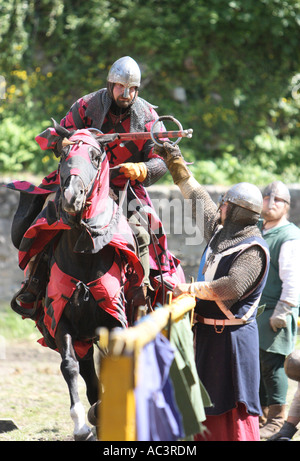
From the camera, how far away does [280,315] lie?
17.2ft

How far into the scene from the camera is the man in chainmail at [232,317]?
148 inches

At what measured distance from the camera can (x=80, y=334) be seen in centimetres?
422

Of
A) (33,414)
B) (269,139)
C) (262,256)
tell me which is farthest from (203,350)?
(269,139)

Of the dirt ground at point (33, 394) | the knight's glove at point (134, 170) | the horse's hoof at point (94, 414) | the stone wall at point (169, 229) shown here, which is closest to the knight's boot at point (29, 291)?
the horse's hoof at point (94, 414)

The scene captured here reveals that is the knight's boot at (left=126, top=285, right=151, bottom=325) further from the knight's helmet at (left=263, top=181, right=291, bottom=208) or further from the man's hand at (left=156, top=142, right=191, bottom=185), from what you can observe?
the knight's helmet at (left=263, top=181, right=291, bottom=208)

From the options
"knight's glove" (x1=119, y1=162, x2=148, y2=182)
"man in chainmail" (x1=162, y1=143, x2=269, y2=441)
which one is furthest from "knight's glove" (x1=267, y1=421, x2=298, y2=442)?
"knight's glove" (x1=119, y1=162, x2=148, y2=182)

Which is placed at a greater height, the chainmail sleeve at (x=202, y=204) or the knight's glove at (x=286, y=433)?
the chainmail sleeve at (x=202, y=204)

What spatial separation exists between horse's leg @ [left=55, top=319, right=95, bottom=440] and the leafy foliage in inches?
227

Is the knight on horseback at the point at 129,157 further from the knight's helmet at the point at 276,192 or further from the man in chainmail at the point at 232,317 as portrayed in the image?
the knight's helmet at the point at 276,192

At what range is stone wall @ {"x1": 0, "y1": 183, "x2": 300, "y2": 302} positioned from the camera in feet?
28.1

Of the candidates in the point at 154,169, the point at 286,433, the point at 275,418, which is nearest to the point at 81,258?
the point at 154,169

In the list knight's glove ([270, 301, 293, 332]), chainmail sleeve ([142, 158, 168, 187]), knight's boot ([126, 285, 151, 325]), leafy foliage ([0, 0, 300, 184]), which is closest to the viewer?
knight's boot ([126, 285, 151, 325])

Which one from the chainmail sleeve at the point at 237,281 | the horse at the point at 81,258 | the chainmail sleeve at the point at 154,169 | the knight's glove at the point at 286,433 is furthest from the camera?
the knight's glove at the point at 286,433

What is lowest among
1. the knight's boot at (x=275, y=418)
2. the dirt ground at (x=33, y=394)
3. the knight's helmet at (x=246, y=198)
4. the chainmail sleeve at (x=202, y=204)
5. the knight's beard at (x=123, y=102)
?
the dirt ground at (x=33, y=394)
